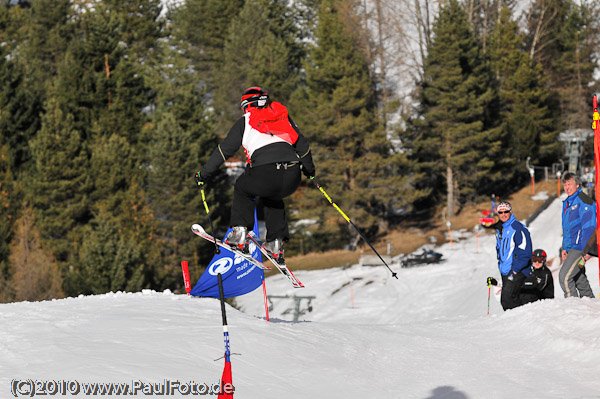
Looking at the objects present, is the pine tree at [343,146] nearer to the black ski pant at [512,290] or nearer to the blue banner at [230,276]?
the black ski pant at [512,290]

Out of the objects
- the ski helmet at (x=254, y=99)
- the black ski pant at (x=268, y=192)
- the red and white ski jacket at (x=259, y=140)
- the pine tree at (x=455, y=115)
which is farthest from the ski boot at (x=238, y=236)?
the pine tree at (x=455, y=115)

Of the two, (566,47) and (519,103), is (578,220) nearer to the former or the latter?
(519,103)

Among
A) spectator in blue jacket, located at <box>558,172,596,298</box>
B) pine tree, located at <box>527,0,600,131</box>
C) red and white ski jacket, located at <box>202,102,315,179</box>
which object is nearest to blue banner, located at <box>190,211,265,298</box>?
red and white ski jacket, located at <box>202,102,315,179</box>

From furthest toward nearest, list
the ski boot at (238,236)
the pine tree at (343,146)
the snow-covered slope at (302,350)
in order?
1. the pine tree at (343,146)
2. the ski boot at (238,236)
3. the snow-covered slope at (302,350)

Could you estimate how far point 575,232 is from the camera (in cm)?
895

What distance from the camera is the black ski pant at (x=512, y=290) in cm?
951

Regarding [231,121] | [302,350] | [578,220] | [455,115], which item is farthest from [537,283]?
[231,121]

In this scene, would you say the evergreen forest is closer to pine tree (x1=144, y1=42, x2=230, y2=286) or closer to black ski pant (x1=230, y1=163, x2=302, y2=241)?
pine tree (x1=144, y1=42, x2=230, y2=286)

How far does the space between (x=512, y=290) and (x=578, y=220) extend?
54.1 inches

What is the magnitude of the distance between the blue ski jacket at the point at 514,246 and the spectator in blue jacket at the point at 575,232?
509 mm

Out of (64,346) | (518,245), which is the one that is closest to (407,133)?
(518,245)

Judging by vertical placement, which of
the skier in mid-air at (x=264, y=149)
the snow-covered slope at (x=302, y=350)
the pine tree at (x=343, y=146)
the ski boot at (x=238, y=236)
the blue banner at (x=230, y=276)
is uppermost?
the pine tree at (x=343, y=146)

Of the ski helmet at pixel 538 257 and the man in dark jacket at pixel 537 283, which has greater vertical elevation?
the ski helmet at pixel 538 257

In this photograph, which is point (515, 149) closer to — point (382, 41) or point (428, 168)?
point (428, 168)
